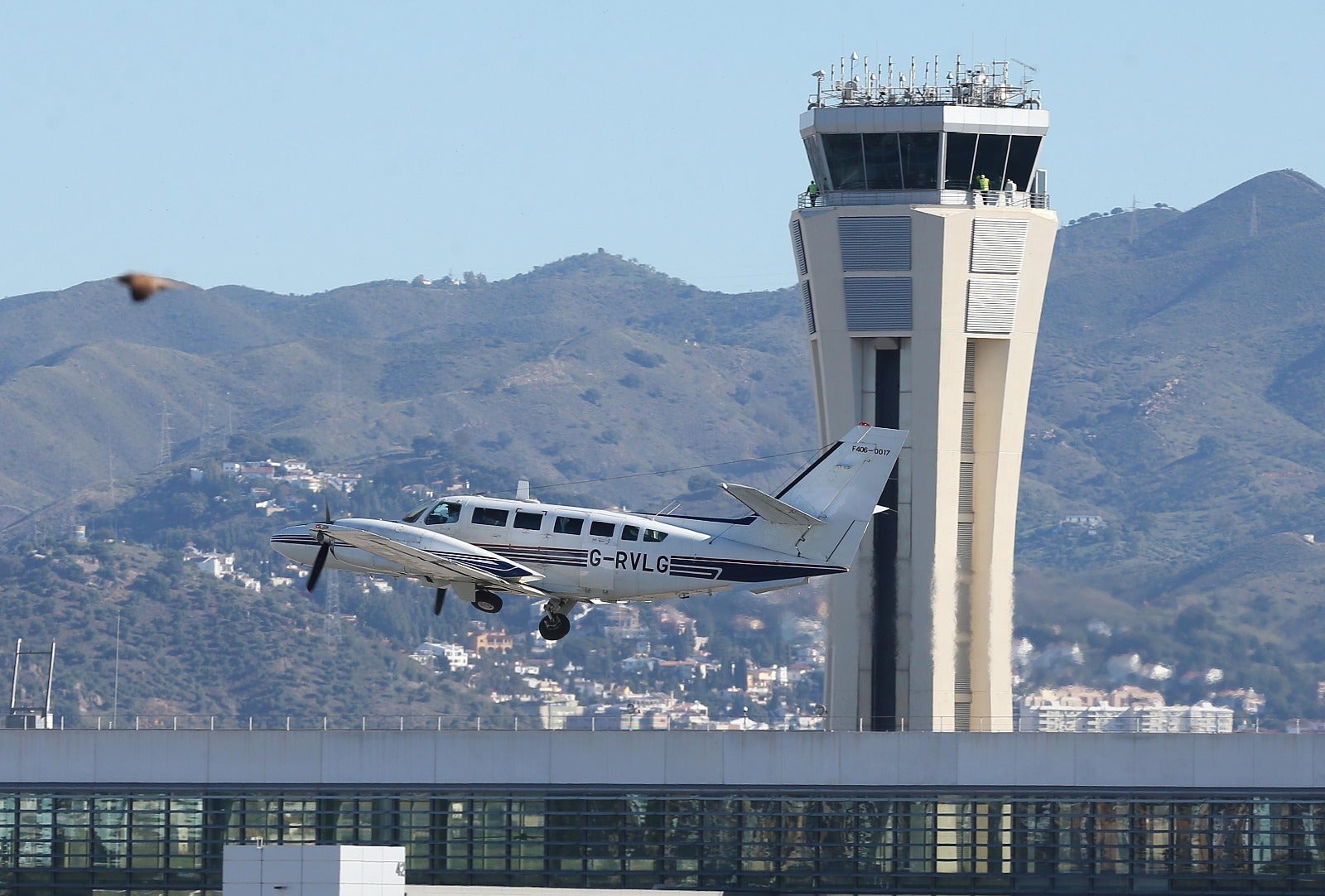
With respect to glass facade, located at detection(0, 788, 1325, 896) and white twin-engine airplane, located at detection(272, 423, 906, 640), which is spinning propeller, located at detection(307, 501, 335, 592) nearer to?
white twin-engine airplane, located at detection(272, 423, 906, 640)

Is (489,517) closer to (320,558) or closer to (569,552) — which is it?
(569,552)

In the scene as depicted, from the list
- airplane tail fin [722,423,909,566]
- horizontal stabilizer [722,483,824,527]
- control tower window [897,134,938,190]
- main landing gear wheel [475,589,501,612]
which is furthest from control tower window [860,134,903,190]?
main landing gear wheel [475,589,501,612]

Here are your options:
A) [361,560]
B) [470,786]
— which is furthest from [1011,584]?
[361,560]

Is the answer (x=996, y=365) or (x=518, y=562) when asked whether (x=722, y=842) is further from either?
(x=996, y=365)

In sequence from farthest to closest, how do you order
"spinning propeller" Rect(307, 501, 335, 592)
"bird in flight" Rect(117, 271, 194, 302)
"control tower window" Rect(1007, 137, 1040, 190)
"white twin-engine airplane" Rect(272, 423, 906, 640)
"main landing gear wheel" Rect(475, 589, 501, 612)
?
"control tower window" Rect(1007, 137, 1040, 190), "main landing gear wheel" Rect(475, 589, 501, 612), "spinning propeller" Rect(307, 501, 335, 592), "white twin-engine airplane" Rect(272, 423, 906, 640), "bird in flight" Rect(117, 271, 194, 302)

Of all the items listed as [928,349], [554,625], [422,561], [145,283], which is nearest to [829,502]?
[554,625]

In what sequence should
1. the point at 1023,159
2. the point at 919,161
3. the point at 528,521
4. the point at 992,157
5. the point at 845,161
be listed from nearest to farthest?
the point at 528,521
the point at 919,161
the point at 992,157
the point at 845,161
the point at 1023,159

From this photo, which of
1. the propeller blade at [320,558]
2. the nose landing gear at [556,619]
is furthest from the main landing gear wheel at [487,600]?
the propeller blade at [320,558]

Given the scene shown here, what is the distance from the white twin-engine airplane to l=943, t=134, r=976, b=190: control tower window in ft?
130

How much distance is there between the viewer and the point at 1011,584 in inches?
4966

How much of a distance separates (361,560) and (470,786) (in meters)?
11.8

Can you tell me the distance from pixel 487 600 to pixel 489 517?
281 cm

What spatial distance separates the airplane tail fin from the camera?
273ft

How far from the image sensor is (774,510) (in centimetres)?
8319
